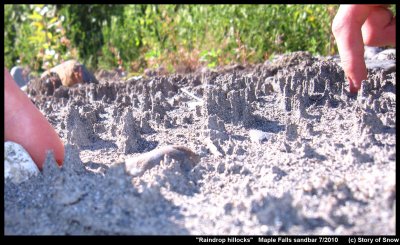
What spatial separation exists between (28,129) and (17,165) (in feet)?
0.76

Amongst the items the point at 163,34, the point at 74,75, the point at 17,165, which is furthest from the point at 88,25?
the point at 17,165

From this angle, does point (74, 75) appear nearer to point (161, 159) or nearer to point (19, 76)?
point (19, 76)

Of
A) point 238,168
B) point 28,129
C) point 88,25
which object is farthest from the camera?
point 88,25

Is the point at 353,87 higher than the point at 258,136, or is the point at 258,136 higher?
the point at 353,87

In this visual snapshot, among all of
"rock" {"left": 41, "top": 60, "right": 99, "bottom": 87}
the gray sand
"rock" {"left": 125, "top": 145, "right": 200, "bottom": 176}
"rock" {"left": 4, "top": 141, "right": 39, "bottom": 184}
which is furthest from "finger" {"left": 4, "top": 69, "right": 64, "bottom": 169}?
"rock" {"left": 41, "top": 60, "right": 99, "bottom": 87}

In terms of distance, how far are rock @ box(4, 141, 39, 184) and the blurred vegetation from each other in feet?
11.0

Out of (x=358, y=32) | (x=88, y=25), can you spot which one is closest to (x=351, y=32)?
(x=358, y=32)

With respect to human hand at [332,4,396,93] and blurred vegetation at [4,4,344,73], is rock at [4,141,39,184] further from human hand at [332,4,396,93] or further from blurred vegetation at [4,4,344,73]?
blurred vegetation at [4,4,344,73]

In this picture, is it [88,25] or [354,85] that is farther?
[88,25]

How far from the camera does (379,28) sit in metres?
4.05

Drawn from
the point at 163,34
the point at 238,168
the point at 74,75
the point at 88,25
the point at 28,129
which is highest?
the point at 88,25

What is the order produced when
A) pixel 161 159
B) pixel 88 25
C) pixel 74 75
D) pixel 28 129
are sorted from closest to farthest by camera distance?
pixel 161 159 < pixel 28 129 < pixel 74 75 < pixel 88 25

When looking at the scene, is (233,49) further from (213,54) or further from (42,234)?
(42,234)

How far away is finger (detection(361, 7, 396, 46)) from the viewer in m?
3.98
